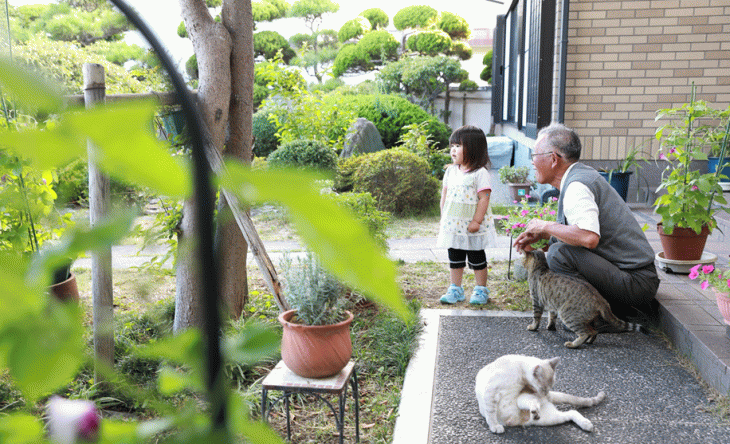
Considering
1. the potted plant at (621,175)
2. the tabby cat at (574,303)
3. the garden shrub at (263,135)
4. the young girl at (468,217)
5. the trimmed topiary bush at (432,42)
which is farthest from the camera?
the trimmed topiary bush at (432,42)

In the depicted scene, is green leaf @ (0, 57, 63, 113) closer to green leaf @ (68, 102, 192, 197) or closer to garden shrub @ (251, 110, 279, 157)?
green leaf @ (68, 102, 192, 197)

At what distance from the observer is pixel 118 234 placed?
0.73ft

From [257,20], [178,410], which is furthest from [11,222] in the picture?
[257,20]

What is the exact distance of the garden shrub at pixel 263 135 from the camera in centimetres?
1154

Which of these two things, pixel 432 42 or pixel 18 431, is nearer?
pixel 18 431

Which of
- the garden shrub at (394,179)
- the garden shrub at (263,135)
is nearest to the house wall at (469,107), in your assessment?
the garden shrub at (263,135)

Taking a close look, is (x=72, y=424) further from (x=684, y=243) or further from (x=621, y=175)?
(x=621, y=175)

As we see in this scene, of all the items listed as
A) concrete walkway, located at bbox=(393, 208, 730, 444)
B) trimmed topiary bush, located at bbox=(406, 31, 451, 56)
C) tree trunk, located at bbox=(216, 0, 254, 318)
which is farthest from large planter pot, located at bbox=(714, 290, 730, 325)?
trimmed topiary bush, located at bbox=(406, 31, 451, 56)

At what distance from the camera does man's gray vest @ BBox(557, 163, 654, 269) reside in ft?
10.8

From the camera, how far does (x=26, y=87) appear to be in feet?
0.61

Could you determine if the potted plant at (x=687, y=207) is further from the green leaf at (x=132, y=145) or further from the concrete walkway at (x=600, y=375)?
the green leaf at (x=132, y=145)

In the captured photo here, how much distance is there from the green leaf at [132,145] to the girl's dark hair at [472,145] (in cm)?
403

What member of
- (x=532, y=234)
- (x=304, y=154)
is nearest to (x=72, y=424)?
(x=532, y=234)

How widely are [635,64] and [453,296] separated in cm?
405
